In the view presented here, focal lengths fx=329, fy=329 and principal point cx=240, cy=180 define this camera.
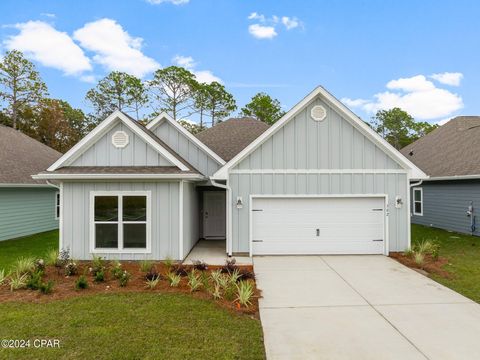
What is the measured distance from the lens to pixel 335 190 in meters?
10.5

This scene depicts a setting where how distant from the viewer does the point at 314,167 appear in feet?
34.3

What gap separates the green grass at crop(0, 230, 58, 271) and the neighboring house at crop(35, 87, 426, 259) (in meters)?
1.86

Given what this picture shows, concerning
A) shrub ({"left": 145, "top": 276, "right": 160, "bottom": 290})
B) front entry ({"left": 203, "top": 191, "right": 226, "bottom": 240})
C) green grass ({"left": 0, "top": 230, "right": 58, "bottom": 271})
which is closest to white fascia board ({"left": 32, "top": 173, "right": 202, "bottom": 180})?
green grass ({"left": 0, "top": 230, "right": 58, "bottom": 271})

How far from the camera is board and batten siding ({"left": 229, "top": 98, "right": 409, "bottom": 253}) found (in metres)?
10.4

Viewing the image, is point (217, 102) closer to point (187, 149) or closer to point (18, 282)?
point (187, 149)

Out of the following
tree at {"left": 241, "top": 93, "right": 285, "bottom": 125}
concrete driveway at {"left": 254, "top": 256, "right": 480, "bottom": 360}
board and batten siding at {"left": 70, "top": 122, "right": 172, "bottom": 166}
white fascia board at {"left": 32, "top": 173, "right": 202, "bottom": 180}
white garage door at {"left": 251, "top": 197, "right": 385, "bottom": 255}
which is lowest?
concrete driveway at {"left": 254, "top": 256, "right": 480, "bottom": 360}

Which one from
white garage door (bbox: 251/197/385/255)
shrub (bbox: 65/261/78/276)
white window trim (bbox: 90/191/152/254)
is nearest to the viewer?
shrub (bbox: 65/261/78/276)

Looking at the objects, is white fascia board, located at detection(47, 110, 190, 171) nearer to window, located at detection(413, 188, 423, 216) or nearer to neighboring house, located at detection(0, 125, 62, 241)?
neighboring house, located at detection(0, 125, 62, 241)

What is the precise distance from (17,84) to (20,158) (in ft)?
58.9

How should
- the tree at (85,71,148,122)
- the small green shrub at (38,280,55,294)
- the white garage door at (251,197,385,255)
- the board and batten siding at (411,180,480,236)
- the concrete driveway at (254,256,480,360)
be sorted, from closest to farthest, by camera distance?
the concrete driveway at (254,256,480,360) < the small green shrub at (38,280,55,294) < the white garage door at (251,197,385,255) < the board and batten siding at (411,180,480,236) < the tree at (85,71,148,122)

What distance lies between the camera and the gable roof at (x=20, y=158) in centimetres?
1374

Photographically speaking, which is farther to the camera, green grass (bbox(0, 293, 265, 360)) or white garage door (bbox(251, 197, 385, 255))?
white garage door (bbox(251, 197, 385, 255))

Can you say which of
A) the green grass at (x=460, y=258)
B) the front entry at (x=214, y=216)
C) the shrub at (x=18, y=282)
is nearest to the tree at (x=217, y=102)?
the front entry at (x=214, y=216)

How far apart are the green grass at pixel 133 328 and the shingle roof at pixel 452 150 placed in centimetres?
1285
